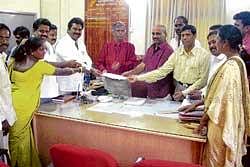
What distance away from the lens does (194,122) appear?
7.64 feet

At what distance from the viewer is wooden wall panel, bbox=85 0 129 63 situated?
237 inches

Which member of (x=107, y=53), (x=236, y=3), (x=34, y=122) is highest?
(x=236, y=3)

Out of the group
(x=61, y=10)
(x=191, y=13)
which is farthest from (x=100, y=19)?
(x=191, y=13)

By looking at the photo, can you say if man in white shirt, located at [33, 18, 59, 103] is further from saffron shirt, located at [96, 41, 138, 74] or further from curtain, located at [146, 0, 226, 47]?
curtain, located at [146, 0, 226, 47]

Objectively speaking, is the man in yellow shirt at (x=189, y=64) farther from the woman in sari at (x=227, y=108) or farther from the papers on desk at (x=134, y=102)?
the woman in sari at (x=227, y=108)

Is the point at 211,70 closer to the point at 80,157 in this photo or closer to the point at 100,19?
the point at 80,157

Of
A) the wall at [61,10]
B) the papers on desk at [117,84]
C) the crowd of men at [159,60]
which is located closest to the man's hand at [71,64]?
the crowd of men at [159,60]

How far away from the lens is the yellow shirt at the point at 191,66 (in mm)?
3172

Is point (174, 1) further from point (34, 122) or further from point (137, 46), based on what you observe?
point (34, 122)

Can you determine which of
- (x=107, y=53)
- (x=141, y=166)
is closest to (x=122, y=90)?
(x=107, y=53)

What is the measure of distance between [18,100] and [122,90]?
3.12ft

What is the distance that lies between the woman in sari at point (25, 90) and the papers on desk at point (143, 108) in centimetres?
48

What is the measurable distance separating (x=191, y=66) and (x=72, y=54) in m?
1.20

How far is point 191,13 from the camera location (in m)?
5.49
